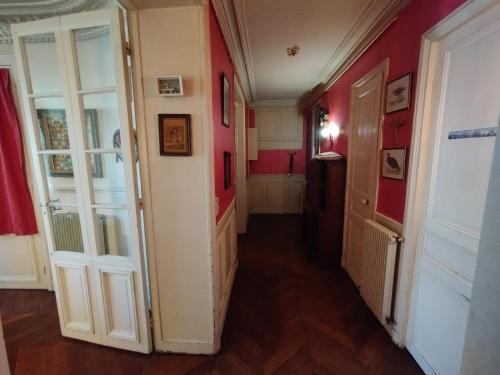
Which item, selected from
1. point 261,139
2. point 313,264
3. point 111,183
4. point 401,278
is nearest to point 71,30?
point 111,183

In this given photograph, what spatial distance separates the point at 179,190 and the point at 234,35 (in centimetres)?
159

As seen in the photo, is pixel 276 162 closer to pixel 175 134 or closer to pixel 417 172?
pixel 417 172

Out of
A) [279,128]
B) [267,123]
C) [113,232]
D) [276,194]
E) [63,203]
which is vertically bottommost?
[276,194]

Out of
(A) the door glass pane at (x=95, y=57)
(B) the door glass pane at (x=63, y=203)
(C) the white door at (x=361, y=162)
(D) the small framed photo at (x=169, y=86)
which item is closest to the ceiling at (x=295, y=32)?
(C) the white door at (x=361, y=162)

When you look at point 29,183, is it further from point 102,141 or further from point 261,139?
point 261,139

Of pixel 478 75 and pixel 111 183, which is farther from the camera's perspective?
pixel 111 183

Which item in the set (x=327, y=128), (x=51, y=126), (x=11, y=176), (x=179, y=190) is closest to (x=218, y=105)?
(x=179, y=190)

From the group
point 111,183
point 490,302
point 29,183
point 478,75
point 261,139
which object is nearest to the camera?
point 490,302

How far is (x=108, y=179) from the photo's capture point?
1544mm

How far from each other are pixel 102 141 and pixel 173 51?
2.52ft

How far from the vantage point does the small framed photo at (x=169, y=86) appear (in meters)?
1.31

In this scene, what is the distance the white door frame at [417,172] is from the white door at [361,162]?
0.45 metres

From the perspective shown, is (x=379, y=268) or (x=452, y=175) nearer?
(x=452, y=175)

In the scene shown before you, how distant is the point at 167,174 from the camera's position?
1.44 meters
